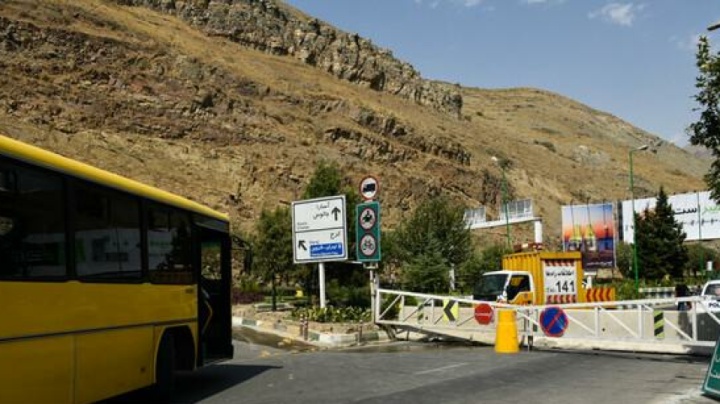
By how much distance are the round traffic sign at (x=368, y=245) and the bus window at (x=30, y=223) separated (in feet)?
53.0

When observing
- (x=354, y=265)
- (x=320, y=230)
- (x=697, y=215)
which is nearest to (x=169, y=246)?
(x=320, y=230)

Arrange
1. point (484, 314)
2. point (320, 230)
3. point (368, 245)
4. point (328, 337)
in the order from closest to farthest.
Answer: point (484, 314)
point (328, 337)
point (368, 245)
point (320, 230)

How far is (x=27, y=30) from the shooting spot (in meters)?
57.8

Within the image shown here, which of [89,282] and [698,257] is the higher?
[89,282]

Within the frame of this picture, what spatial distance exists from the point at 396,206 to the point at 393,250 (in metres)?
26.5

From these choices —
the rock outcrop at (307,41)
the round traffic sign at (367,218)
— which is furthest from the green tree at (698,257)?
the round traffic sign at (367,218)

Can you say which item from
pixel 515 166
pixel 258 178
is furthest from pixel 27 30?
pixel 515 166

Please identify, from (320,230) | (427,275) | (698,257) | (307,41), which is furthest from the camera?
(307,41)

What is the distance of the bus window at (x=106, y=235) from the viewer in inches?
341

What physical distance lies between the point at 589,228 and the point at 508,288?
162 feet

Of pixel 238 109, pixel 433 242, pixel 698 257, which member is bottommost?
pixel 698 257

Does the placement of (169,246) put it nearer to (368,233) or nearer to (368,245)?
(368,245)

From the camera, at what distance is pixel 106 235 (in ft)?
30.2

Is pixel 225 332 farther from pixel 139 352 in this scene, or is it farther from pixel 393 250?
pixel 393 250
